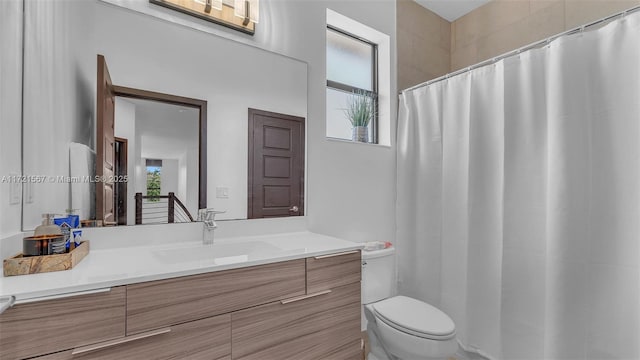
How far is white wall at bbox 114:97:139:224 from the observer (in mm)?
1392

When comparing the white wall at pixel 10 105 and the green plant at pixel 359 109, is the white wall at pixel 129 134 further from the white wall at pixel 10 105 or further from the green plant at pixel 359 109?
the green plant at pixel 359 109

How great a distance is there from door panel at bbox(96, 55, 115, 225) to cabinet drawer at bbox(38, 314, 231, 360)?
0.63 m

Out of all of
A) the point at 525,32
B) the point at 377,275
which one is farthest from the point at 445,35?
the point at 377,275

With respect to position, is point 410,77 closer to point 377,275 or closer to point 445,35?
point 445,35

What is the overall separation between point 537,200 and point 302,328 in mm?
1404

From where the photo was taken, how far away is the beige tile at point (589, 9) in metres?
1.85

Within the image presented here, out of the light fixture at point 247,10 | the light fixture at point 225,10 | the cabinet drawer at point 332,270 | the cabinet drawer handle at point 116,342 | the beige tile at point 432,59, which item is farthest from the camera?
the beige tile at point 432,59

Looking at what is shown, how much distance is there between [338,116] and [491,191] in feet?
3.81

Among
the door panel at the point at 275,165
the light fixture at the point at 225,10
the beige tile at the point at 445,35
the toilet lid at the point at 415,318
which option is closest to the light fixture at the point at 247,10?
the light fixture at the point at 225,10

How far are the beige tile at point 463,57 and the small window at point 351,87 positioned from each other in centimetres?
85

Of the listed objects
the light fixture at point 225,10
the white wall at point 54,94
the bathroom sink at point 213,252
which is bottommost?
the bathroom sink at point 213,252

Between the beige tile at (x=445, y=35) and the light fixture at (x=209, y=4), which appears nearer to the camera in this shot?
the light fixture at (x=209, y=4)

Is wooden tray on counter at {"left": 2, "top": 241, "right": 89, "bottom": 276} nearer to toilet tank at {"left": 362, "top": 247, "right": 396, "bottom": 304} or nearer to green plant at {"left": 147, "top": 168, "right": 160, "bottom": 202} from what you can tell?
green plant at {"left": 147, "top": 168, "right": 160, "bottom": 202}

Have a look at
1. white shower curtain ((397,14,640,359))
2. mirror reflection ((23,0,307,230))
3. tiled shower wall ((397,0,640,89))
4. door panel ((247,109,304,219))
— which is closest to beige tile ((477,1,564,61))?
tiled shower wall ((397,0,640,89))
